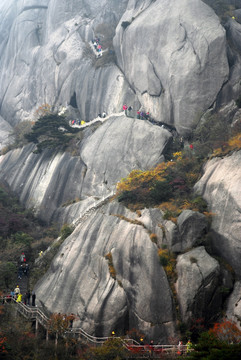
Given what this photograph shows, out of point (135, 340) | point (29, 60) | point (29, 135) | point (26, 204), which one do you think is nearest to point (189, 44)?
point (29, 135)

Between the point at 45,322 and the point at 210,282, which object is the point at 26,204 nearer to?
the point at 45,322

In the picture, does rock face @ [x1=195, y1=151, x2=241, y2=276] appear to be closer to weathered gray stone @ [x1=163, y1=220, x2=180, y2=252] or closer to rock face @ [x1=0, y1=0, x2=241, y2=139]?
weathered gray stone @ [x1=163, y1=220, x2=180, y2=252]

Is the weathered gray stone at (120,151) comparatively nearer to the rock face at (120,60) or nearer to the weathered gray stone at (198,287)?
the rock face at (120,60)

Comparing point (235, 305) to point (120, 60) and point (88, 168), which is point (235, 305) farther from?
point (120, 60)

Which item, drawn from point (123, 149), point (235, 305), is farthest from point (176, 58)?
point (235, 305)

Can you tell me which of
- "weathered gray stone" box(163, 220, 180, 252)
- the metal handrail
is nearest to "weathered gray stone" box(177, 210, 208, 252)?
"weathered gray stone" box(163, 220, 180, 252)

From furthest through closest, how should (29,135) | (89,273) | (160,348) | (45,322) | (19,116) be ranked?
(19,116), (29,135), (89,273), (45,322), (160,348)
